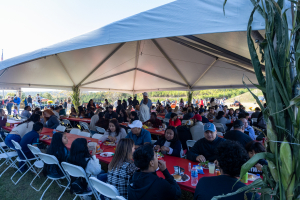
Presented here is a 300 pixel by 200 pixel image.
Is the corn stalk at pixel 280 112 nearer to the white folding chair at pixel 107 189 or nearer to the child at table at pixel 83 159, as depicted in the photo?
the white folding chair at pixel 107 189

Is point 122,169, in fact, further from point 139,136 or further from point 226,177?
point 139,136

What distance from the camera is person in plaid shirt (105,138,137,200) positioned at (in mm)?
2215

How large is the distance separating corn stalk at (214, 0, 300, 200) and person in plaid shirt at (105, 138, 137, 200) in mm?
1563

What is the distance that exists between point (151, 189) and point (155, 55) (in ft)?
25.5

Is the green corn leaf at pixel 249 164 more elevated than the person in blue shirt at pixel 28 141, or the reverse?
the green corn leaf at pixel 249 164

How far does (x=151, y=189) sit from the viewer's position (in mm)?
1697

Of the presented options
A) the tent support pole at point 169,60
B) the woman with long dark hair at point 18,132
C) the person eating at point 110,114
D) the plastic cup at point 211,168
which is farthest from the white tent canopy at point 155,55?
the person eating at point 110,114

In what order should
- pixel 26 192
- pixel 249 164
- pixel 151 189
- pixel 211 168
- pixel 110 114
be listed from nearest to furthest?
pixel 249 164 → pixel 151 189 → pixel 211 168 → pixel 26 192 → pixel 110 114

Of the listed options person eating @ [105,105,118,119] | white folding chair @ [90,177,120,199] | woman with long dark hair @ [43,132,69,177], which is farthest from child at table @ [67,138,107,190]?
person eating @ [105,105,118,119]

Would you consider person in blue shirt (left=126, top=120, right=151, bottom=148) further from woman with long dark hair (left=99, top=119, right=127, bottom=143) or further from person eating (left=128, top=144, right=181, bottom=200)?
person eating (left=128, top=144, right=181, bottom=200)

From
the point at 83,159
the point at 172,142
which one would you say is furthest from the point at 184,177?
the point at 83,159

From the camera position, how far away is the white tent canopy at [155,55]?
237cm

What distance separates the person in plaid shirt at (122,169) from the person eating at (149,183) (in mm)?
407

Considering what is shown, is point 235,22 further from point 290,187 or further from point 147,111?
point 147,111
